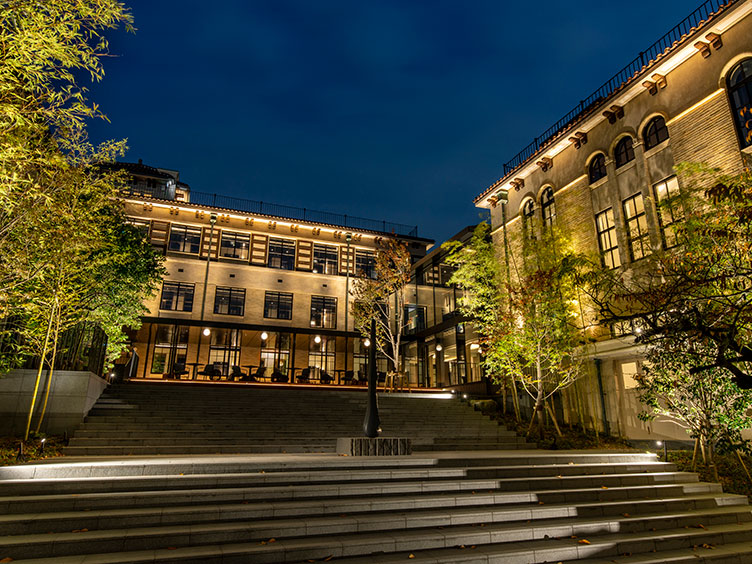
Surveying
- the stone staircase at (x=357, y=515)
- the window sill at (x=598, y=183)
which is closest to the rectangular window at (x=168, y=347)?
the stone staircase at (x=357, y=515)

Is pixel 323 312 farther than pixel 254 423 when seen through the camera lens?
Yes

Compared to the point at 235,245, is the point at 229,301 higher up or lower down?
lower down

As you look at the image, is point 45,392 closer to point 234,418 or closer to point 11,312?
point 11,312

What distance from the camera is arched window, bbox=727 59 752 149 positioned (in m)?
10.5

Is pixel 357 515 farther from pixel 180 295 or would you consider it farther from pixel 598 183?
pixel 180 295

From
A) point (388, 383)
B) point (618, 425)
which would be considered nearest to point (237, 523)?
point (618, 425)

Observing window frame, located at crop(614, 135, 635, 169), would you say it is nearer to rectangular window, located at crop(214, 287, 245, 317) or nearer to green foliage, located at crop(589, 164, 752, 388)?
green foliage, located at crop(589, 164, 752, 388)

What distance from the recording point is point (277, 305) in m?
26.3

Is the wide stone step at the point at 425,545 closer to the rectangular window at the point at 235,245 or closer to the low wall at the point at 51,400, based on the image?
the low wall at the point at 51,400

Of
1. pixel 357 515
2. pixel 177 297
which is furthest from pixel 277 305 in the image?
pixel 357 515

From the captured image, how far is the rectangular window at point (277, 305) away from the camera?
26.1 meters

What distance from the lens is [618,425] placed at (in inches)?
504

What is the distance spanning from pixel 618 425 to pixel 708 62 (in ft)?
32.1

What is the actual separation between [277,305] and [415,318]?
8006mm
